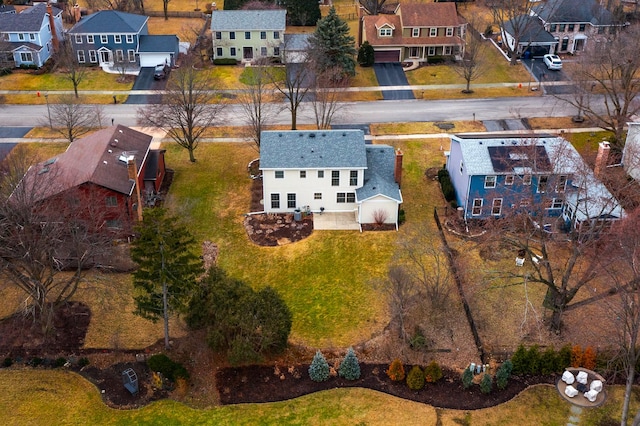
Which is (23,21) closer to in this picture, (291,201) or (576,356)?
(291,201)

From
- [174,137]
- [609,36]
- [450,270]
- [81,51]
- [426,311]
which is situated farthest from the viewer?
[81,51]

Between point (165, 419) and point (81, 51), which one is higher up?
point (81, 51)

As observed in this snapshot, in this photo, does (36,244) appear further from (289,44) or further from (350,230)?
(289,44)

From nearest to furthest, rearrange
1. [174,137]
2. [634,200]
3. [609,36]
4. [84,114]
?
[634,200] → [174,137] → [84,114] → [609,36]

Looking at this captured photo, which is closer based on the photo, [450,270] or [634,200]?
[450,270]

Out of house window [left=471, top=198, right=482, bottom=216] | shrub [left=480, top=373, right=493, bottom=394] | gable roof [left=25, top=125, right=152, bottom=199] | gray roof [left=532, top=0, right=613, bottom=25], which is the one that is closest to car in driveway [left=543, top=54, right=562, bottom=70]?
gray roof [left=532, top=0, right=613, bottom=25]

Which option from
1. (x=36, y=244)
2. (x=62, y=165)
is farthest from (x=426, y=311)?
(x=62, y=165)

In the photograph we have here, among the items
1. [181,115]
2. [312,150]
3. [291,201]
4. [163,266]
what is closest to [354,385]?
[163,266]
